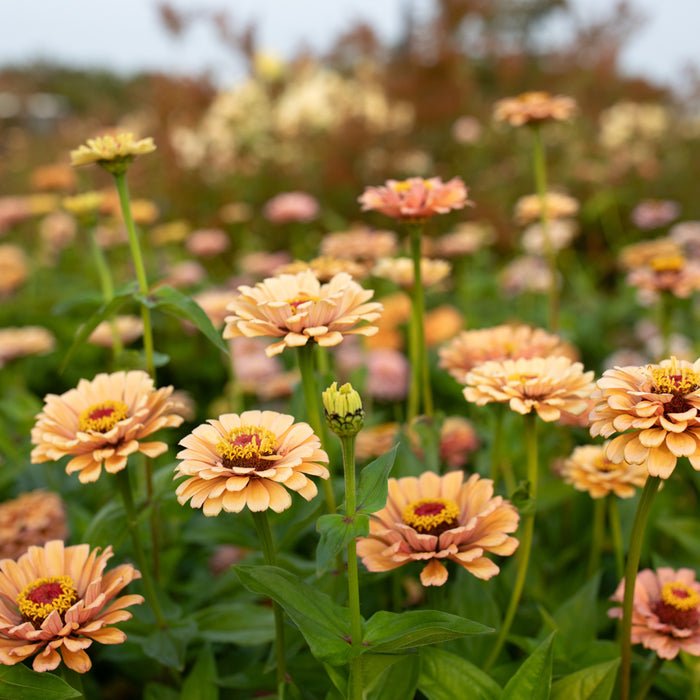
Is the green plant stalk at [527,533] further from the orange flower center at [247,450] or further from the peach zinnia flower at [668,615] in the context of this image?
the orange flower center at [247,450]

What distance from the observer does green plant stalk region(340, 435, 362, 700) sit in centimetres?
78

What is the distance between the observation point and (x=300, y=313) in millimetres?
839

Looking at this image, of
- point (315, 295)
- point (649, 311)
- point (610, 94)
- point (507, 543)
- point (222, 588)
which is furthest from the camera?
point (610, 94)

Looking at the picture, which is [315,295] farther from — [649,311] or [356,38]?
[356,38]

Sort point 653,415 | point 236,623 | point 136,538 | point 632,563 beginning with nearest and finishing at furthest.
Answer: point 653,415
point 632,563
point 136,538
point 236,623

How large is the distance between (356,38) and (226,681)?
5953 mm

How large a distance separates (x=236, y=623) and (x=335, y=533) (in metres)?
0.47

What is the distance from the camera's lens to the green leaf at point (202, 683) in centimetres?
99

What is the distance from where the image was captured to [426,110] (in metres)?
4.72

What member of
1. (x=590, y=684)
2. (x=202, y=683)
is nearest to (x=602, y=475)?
(x=590, y=684)

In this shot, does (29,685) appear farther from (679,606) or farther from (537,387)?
(679,606)

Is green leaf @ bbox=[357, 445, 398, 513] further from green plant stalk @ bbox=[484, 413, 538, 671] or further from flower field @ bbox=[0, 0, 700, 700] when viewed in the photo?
green plant stalk @ bbox=[484, 413, 538, 671]

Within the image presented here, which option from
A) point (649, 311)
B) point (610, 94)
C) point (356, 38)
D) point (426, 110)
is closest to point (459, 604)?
point (649, 311)

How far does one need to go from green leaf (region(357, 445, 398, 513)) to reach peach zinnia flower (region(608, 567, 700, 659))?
43cm
